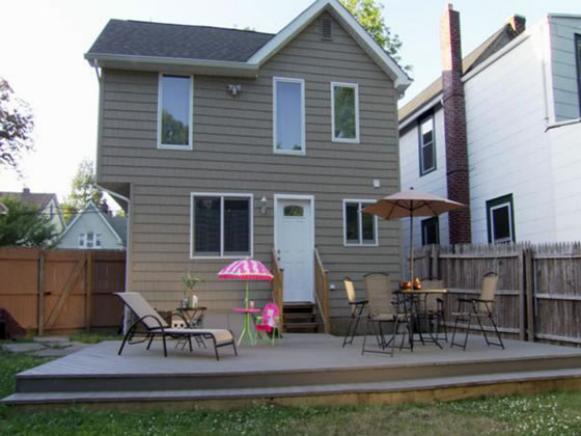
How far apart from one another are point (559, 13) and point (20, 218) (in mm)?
23948

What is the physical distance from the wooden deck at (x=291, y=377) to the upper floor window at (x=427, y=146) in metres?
8.81

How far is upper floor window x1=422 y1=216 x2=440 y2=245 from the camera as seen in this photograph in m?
14.7

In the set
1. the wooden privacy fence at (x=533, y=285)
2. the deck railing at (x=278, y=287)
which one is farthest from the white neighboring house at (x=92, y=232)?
the wooden privacy fence at (x=533, y=285)

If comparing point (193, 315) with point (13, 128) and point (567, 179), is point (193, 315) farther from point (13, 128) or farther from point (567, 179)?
point (13, 128)

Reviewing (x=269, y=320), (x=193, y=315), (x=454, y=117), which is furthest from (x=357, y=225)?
(x=454, y=117)

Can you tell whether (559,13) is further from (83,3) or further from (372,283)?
(83,3)

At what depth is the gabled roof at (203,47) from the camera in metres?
10.5

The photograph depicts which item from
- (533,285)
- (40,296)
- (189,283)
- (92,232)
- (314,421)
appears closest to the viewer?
(314,421)

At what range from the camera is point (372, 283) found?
6922 millimetres

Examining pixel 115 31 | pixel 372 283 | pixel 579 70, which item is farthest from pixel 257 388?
pixel 579 70

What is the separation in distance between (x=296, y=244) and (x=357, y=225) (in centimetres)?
138

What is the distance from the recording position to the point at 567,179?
1039 cm

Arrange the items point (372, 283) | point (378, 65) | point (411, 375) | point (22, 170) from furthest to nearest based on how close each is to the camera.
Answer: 1. point (22, 170)
2. point (378, 65)
3. point (372, 283)
4. point (411, 375)

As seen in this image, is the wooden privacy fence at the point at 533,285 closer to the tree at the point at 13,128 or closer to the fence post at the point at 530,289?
the fence post at the point at 530,289
